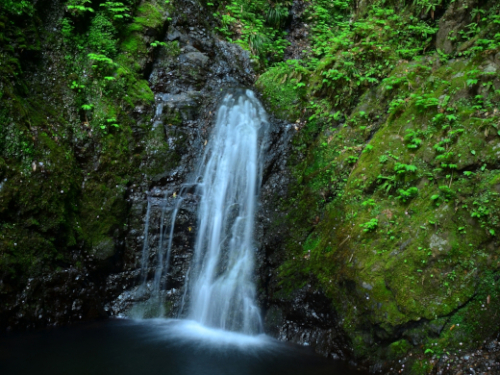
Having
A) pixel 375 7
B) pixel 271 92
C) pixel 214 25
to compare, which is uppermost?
pixel 214 25

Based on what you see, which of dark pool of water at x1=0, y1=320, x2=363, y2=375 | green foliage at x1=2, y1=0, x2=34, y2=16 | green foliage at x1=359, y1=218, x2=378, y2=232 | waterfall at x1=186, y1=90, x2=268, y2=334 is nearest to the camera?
dark pool of water at x1=0, y1=320, x2=363, y2=375

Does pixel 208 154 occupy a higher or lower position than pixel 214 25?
lower

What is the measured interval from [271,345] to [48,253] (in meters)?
4.27

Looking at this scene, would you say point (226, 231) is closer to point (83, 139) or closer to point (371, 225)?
point (371, 225)

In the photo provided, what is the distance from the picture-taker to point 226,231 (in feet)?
24.0

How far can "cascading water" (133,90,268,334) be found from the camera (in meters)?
6.64

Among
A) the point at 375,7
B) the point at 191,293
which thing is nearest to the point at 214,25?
the point at 375,7

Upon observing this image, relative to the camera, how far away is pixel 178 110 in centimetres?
855

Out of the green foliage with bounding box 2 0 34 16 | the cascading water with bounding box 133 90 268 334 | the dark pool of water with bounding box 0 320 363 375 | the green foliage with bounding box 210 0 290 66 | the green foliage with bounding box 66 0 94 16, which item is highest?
the green foliage with bounding box 210 0 290 66

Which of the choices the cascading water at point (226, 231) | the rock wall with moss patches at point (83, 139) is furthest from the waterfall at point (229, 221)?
the rock wall with moss patches at point (83, 139)

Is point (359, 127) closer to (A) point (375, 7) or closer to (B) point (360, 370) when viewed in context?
(A) point (375, 7)

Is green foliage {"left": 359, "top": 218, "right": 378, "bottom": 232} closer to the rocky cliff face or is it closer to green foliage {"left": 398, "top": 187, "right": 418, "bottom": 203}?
the rocky cliff face

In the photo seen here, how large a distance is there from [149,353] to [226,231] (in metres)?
2.75

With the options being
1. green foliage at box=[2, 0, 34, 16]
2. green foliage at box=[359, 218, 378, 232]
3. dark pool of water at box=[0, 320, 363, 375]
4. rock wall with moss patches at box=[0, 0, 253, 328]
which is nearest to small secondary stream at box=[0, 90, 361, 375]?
dark pool of water at box=[0, 320, 363, 375]
